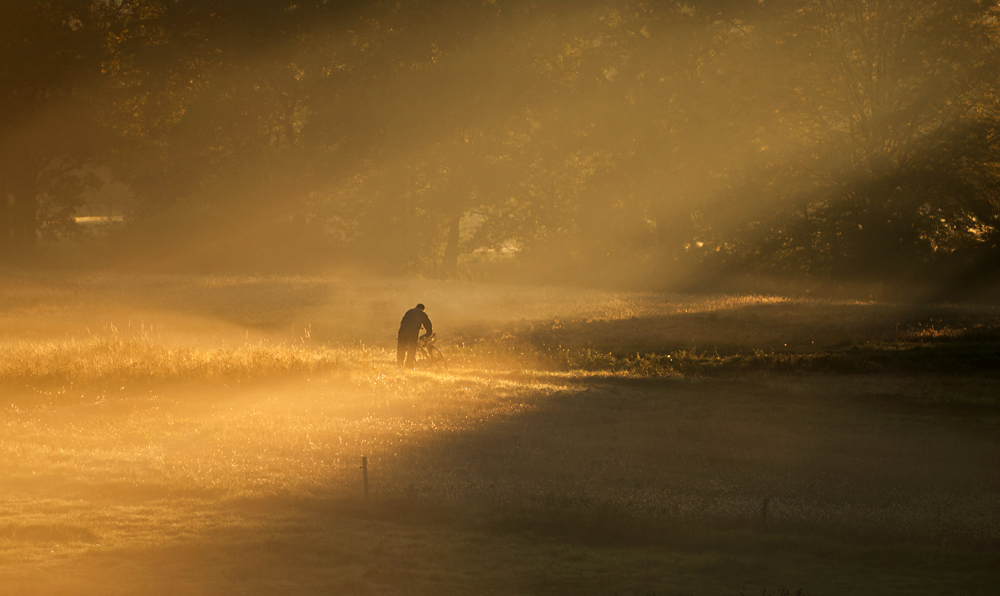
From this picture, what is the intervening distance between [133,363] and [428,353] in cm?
728

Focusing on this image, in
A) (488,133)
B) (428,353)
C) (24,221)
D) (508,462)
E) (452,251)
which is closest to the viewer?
(508,462)

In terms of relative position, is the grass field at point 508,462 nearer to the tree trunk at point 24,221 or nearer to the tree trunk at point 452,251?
the tree trunk at point 24,221

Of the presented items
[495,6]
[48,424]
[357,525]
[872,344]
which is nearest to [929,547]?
[357,525]

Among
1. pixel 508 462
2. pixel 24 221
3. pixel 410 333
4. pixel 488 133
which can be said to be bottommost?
pixel 508 462

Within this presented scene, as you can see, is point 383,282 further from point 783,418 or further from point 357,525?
point 357,525

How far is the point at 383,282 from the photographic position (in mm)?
46812

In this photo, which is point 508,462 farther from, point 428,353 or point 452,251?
point 452,251

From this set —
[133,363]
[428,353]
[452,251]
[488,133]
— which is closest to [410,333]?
[428,353]

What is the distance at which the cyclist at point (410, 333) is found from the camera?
2434cm

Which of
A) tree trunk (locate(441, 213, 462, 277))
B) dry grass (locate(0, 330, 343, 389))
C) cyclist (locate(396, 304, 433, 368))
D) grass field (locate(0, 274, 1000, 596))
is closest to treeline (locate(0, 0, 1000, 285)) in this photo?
tree trunk (locate(441, 213, 462, 277))

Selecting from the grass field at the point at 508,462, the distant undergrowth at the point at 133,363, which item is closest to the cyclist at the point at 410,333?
the grass field at the point at 508,462

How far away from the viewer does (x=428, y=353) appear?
1009 inches

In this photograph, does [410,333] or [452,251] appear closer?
[410,333]

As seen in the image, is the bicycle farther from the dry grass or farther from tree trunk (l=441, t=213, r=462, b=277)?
tree trunk (l=441, t=213, r=462, b=277)
